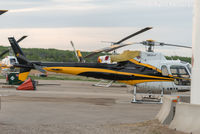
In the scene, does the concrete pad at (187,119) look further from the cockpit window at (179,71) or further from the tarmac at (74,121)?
the cockpit window at (179,71)

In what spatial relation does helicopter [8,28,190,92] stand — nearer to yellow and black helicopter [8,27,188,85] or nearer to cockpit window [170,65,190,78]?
yellow and black helicopter [8,27,188,85]

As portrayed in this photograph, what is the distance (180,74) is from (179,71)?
0.56 feet

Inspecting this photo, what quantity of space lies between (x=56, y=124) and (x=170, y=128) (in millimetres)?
3242

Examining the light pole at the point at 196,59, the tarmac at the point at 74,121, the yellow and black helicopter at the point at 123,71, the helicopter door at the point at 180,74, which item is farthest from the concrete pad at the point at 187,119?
the helicopter door at the point at 180,74

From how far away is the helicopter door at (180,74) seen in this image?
18469mm

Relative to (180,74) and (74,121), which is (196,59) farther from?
(180,74)

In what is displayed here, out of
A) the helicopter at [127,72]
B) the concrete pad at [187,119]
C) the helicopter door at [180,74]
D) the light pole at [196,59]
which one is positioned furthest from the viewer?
the helicopter at [127,72]

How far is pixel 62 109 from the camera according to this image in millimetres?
13750

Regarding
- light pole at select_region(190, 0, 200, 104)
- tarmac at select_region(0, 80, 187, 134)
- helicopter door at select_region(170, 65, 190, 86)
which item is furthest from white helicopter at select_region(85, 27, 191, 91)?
light pole at select_region(190, 0, 200, 104)

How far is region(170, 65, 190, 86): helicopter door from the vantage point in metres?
18.5

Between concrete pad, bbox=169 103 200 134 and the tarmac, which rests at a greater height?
concrete pad, bbox=169 103 200 134

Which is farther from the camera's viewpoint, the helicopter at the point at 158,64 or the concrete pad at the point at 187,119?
the helicopter at the point at 158,64

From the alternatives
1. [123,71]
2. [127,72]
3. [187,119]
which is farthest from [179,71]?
[187,119]

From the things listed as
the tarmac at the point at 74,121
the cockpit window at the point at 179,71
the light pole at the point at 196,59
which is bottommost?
the tarmac at the point at 74,121
